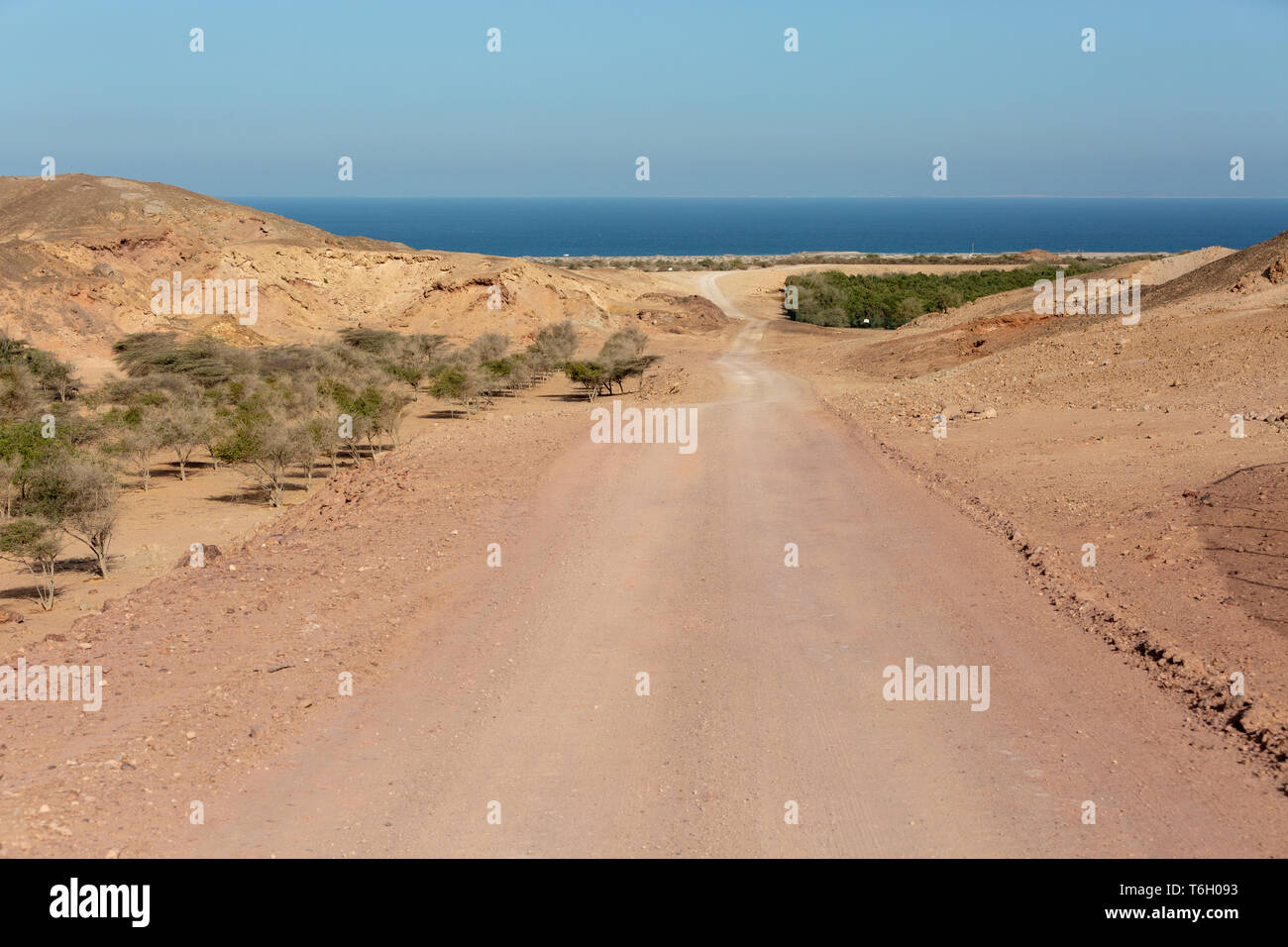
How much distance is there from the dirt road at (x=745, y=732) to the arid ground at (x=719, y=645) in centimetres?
3

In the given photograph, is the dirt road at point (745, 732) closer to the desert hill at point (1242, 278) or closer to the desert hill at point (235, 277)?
the desert hill at point (1242, 278)

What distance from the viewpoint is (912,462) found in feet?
56.1

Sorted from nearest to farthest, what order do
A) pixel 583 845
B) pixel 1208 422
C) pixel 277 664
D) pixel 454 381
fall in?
pixel 583 845
pixel 277 664
pixel 1208 422
pixel 454 381

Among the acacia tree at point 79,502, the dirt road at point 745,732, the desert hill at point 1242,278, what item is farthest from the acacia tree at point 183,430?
the desert hill at point 1242,278

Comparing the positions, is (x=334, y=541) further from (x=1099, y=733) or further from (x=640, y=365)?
(x=640, y=365)

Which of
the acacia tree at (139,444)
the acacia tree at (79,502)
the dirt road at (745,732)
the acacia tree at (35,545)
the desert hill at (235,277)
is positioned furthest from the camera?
the desert hill at (235,277)

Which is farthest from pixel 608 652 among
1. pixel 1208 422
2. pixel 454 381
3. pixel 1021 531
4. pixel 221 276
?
pixel 221 276

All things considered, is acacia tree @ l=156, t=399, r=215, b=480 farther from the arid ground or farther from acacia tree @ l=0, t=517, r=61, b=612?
acacia tree @ l=0, t=517, r=61, b=612

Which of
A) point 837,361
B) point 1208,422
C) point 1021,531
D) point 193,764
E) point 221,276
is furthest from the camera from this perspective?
point 221,276

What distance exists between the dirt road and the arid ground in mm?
33

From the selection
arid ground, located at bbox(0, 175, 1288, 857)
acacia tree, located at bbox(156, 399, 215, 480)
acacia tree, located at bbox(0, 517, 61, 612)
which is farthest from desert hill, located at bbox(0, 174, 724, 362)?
acacia tree, located at bbox(0, 517, 61, 612)

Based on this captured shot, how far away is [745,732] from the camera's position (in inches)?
296

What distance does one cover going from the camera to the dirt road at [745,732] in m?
6.12
